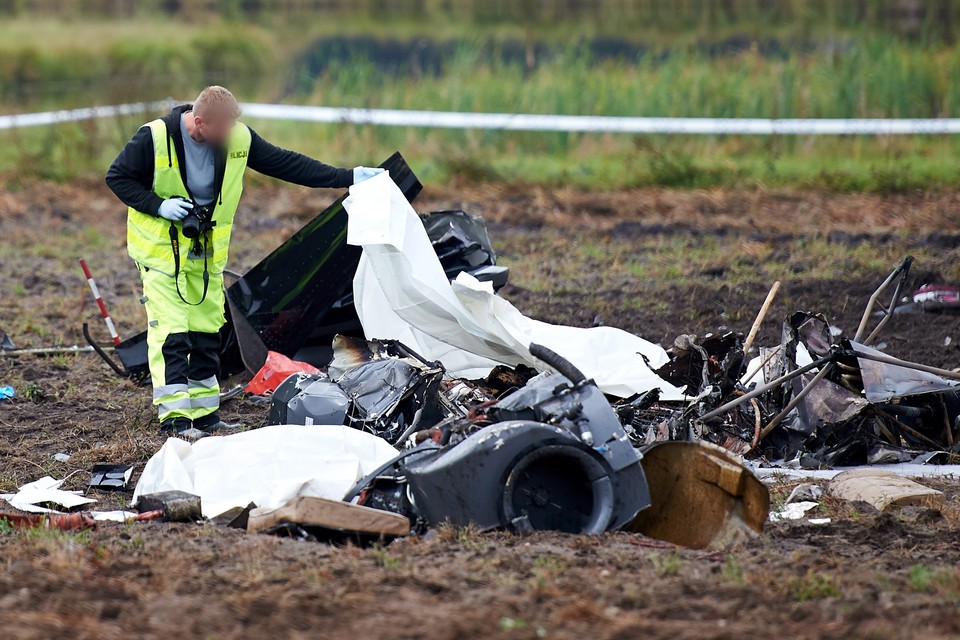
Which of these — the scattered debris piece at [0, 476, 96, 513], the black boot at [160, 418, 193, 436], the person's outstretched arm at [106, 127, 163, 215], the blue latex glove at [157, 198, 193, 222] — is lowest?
A: the black boot at [160, 418, 193, 436]

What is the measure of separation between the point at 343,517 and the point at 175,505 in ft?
2.63

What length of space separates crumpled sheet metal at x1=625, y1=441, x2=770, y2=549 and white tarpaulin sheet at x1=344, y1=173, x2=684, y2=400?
54.1 inches

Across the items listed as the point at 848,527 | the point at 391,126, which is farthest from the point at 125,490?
the point at 391,126

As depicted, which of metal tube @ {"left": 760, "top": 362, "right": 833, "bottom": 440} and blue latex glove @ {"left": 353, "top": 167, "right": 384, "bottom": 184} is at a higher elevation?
blue latex glove @ {"left": 353, "top": 167, "right": 384, "bottom": 184}

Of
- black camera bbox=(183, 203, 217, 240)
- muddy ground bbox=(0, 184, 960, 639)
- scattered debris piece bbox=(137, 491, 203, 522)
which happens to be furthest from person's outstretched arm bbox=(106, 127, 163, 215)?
scattered debris piece bbox=(137, 491, 203, 522)

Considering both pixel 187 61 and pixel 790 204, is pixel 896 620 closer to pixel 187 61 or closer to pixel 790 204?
pixel 790 204

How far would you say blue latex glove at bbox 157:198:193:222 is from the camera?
5.79m

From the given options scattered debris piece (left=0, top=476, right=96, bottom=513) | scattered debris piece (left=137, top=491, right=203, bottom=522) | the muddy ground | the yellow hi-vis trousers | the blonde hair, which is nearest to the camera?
the muddy ground

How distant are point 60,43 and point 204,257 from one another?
17.1 m

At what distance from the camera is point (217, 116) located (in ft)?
18.9

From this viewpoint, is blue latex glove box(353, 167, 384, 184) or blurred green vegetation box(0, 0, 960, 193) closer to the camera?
blue latex glove box(353, 167, 384, 184)

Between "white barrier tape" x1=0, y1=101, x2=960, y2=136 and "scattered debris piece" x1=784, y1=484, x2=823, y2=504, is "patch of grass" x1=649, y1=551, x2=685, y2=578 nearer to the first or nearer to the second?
"scattered debris piece" x1=784, y1=484, x2=823, y2=504

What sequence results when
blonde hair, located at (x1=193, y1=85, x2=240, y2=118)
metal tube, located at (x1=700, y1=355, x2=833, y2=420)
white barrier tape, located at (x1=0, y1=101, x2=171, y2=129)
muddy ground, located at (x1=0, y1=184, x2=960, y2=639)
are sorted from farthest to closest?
white barrier tape, located at (x1=0, y1=101, x2=171, y2=129) → blonde hair, located at (x1=193, y1=85, x2=240, y2=118) → metal tube, located at (x1=700, y1=355, x2=833, y2=420) → muddy ground, located at (x1=0, y1=184, x2=960, y2=639)

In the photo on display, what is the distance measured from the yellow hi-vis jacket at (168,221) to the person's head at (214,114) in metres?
0.13
